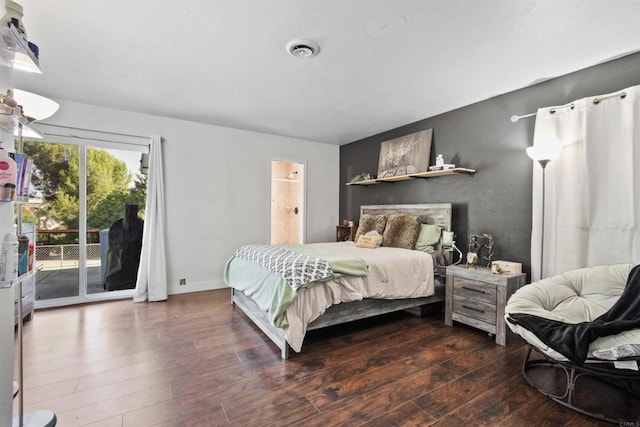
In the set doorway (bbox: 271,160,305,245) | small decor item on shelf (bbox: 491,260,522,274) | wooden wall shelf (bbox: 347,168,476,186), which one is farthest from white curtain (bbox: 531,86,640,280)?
doorway (bbox: 271,160,305,245)

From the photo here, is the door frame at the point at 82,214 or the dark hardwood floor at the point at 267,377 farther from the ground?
the door frame at the point at 82,214

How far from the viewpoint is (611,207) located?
2377mm

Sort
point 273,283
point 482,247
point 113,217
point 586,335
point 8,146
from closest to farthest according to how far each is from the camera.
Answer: point 8,146 < point 586,335 < point 273,283 < point 482,247 < point 113,217

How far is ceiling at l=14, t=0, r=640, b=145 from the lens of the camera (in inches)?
73.4

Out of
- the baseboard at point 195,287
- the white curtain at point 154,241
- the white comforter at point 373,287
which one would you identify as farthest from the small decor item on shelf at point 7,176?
the baseboard at point 195,287

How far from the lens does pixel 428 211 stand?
385 centimetres

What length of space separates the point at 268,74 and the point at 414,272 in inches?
101

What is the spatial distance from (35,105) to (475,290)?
3854 mm

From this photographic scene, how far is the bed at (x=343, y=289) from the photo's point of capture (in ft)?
7.61

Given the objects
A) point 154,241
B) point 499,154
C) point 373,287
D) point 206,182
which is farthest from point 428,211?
point 154,241

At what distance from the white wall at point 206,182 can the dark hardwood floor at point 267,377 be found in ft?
4.43

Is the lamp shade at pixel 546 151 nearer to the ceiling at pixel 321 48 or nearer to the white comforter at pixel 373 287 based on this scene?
the ceiling at pixel 321 48

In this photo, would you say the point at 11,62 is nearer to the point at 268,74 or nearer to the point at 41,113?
the point at 41,113

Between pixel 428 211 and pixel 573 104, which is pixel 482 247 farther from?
pixel 573 104
